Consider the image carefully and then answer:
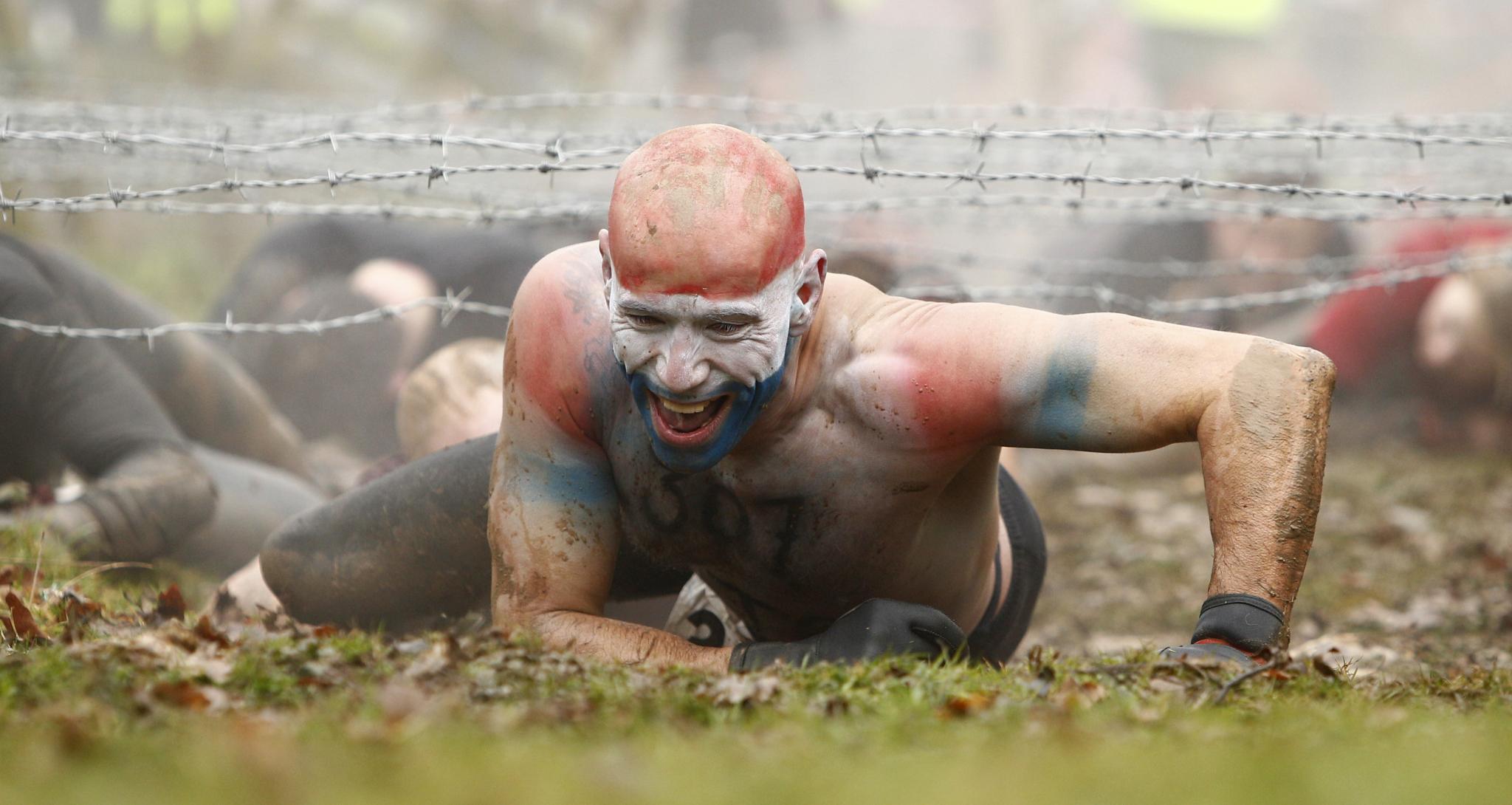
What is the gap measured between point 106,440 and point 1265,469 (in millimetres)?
4915

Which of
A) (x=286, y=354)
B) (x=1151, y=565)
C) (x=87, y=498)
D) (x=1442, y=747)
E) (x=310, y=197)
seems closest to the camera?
(x=1442, y=747)

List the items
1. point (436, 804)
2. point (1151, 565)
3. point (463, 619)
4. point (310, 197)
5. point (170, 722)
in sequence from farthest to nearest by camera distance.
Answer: point (310, 197), point (1151, 565), point (463, 619), point (170, 722), point (436, 804)

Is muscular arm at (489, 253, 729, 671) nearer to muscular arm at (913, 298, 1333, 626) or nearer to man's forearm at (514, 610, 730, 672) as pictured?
man's forearm at (514, 610, 730, 672)

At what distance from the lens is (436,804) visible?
85.4 inches

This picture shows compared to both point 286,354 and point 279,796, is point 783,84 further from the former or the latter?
point 279,796

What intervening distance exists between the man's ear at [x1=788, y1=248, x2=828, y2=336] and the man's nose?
0.81 feet

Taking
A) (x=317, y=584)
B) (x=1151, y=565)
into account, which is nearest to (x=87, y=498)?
(x=317, y=584)

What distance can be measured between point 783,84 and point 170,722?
71.2 feet

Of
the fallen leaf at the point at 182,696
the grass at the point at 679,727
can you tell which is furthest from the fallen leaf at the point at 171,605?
the fallen leaf at the point at 182,696

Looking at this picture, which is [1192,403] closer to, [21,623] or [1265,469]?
[1265,469]

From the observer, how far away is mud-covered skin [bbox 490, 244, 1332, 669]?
341cm

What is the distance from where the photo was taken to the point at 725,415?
3.44 meters

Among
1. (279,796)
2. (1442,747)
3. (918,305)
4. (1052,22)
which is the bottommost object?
(279,796)

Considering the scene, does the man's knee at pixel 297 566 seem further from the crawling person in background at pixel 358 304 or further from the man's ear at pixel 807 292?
the crawling person in background at pixel 358 304
